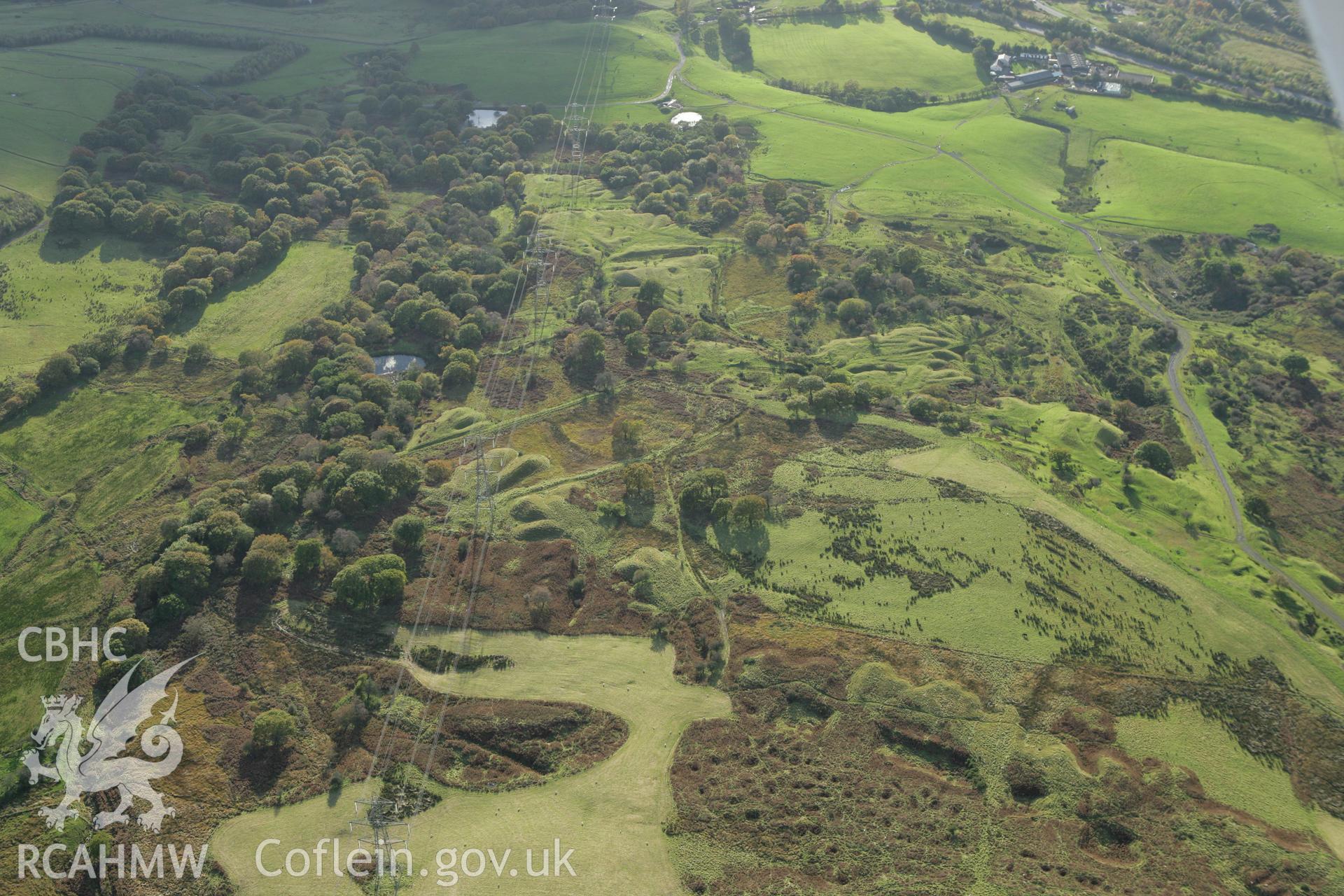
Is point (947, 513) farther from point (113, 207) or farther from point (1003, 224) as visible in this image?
point (113, 207)

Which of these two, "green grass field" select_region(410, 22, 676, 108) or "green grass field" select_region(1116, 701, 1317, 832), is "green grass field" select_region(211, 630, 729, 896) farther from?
"green grass field" select_region(410, 22, 676, 108)

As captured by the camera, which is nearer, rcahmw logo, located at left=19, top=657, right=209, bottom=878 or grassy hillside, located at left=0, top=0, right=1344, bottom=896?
rcahmw logo, located at left=19, top=657, right=209, bottom=878

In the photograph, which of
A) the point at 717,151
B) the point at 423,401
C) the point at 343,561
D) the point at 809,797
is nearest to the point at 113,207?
the point at 423,401

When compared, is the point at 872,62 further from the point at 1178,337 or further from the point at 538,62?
the point at 1178,337

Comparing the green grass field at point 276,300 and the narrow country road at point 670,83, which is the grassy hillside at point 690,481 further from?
the narrow country road at point 670,83

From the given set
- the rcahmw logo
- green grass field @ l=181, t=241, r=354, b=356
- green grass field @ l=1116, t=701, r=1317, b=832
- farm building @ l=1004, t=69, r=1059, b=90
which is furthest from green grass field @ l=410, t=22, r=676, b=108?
green grass field @ l=1116, t=701, r=1317, b=832

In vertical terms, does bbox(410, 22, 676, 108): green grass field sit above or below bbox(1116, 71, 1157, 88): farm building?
below

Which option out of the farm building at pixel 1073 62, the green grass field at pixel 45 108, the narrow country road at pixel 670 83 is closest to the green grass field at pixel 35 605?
the green grass field at pixel 45 108
